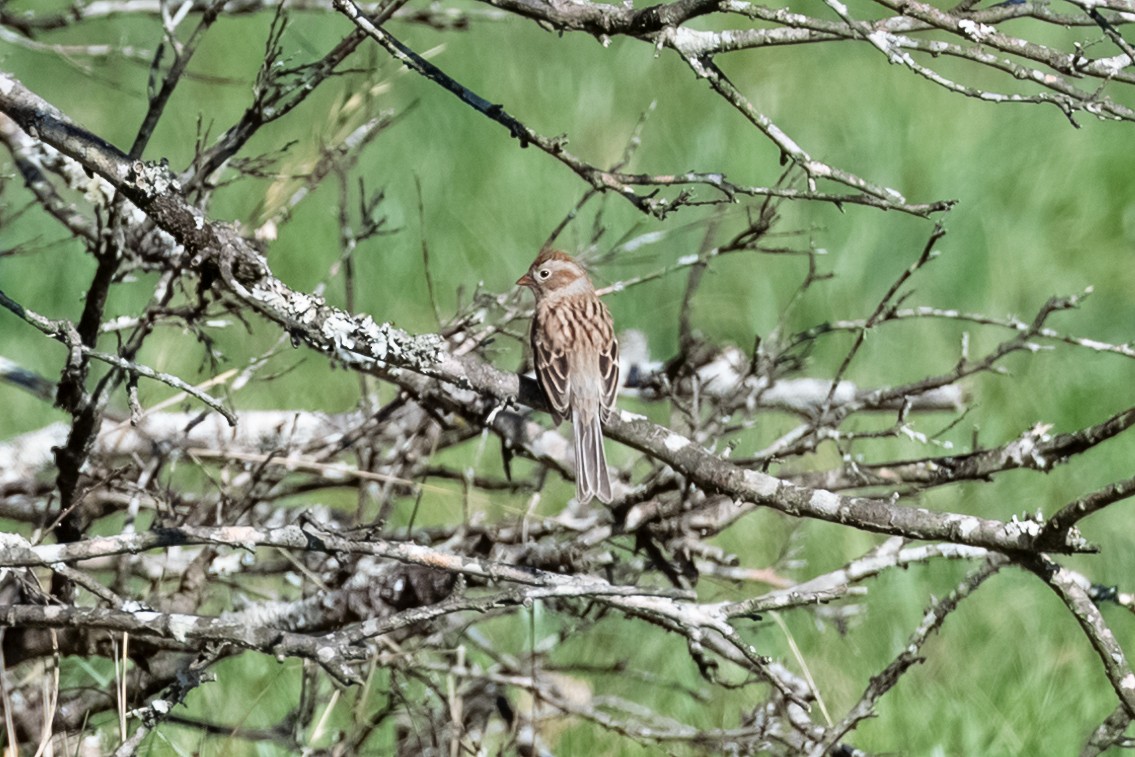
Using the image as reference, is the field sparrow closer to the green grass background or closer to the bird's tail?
the bird's tail

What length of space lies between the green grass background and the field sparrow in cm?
34

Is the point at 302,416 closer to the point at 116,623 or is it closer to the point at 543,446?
the point at 543,446

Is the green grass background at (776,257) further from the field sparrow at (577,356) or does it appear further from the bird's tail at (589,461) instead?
the bird's tail at (589,461)

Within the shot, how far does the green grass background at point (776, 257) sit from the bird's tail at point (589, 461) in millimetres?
1044

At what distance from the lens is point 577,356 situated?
16.0ft

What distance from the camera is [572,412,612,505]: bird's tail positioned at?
416 cm

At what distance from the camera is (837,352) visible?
7.25m

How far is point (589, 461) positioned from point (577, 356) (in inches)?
26.6

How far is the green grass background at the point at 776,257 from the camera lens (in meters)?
5.45

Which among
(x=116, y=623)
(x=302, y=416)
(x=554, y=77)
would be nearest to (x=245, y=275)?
(x=116, y=623)

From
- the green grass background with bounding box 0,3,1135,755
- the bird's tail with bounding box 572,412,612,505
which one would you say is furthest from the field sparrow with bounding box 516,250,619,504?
the green grass background with bounding box 0,3,1135,755

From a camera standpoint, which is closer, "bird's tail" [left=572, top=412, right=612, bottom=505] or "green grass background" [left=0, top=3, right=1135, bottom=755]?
"bird's tail" [left=572, top=412, right=612, bottom=505]

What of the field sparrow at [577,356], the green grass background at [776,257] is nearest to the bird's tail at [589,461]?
the field sparrow at [577,356]

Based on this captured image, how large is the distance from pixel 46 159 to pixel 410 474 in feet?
4.49
